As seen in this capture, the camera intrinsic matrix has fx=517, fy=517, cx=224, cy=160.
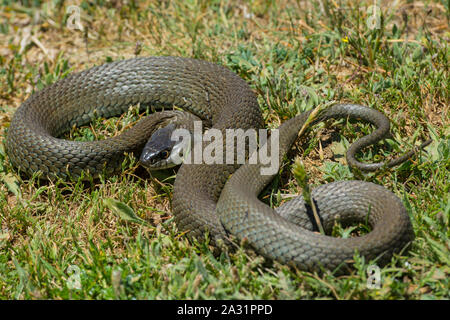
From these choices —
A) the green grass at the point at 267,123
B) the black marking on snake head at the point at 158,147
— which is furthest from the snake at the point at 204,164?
the green grass at the point at 267,123

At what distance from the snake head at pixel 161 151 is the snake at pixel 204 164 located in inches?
0.5

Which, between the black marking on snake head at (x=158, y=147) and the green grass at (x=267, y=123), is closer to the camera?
the green grass at (x=267, y=123)

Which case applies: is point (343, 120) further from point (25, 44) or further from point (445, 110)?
point (25, 44)

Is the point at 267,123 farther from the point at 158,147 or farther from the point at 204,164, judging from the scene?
the point at 158,147

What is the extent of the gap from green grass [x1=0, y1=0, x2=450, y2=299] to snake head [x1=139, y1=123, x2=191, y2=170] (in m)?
0.17

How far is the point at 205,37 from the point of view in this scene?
6.77m

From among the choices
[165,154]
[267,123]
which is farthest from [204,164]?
[267,123]

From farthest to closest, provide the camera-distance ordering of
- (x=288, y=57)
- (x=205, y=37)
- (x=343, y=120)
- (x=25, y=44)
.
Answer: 1. (x=25, y=44)
2. (x=205, y=37)
3. (x=288, y=57)
4. (x=343, y=120)

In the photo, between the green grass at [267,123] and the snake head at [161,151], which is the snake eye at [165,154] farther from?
the green grass at [267,123]

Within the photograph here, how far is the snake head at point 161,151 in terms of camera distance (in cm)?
507

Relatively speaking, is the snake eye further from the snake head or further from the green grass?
the green grass

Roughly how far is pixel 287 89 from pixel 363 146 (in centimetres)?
121

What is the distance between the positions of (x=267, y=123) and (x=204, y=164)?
1119mm
